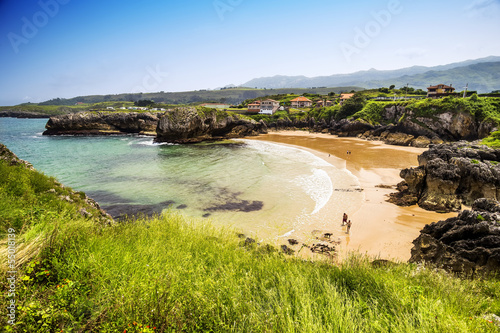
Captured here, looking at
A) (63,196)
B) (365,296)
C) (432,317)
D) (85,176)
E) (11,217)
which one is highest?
(11,217)

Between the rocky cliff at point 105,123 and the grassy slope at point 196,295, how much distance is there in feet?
284

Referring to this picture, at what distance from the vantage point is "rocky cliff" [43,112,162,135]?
272 ft

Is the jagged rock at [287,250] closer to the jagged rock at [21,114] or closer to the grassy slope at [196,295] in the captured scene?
the grassy slope at [196,295]

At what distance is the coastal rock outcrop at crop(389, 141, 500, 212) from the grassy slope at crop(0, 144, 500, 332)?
51.0 ft

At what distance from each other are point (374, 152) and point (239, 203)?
36223mm

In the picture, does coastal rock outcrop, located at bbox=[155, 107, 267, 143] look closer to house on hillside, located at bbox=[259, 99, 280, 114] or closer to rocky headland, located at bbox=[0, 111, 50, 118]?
house on hillside, located at bbox=[259, 99, 280, 114]

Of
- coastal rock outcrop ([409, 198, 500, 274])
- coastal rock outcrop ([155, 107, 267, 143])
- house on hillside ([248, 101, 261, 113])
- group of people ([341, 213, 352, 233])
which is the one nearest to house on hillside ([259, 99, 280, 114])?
house on hillside ([248, 101, 261, 113])

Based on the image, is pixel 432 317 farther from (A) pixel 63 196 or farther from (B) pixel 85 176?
(B) pixel 85 176

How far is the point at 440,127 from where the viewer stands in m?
50.6

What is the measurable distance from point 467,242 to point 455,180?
11316 millimetres

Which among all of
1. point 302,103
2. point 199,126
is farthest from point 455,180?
point 302,103

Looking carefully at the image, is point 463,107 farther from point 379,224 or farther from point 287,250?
point 287,250

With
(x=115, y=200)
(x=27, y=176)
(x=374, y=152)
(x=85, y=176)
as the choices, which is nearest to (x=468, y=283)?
(x=27, y=176)

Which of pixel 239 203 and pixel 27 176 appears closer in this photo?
pixel 27 176
